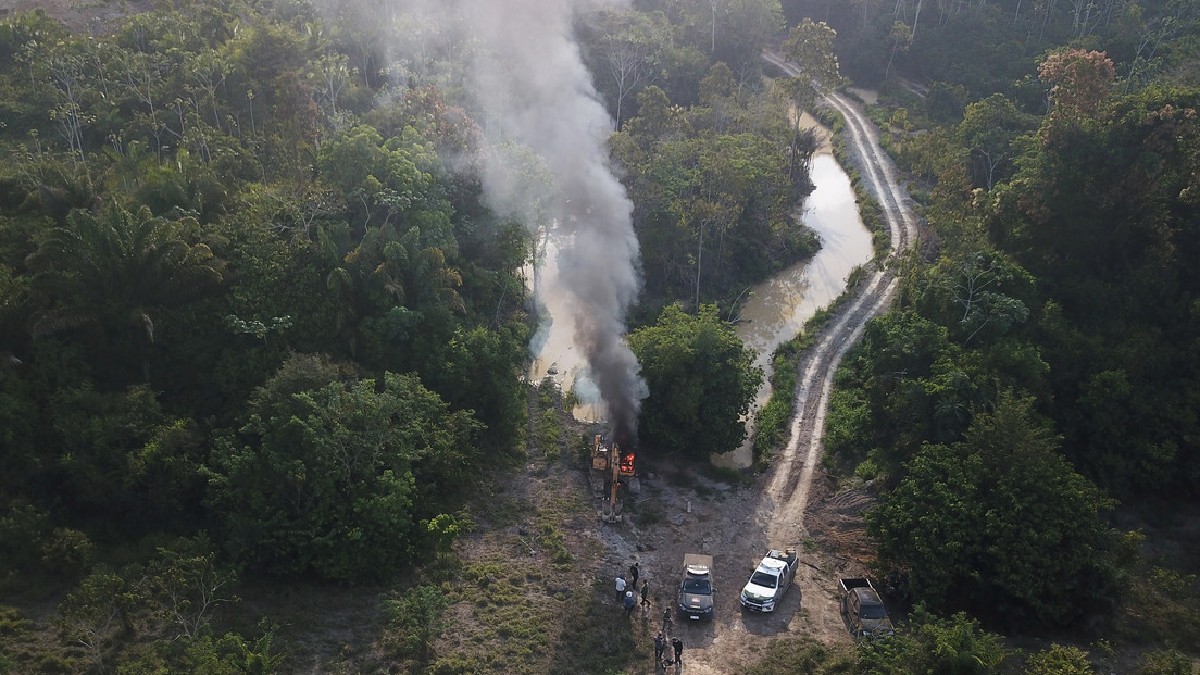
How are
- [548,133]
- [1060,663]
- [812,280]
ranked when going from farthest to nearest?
[812,280] < [548,133] < [1060,663]

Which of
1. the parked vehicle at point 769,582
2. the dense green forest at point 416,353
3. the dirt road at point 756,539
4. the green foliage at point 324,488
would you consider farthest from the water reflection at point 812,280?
the green foliage at point 324,488

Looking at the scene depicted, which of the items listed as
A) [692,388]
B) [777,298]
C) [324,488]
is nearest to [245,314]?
[324,488]

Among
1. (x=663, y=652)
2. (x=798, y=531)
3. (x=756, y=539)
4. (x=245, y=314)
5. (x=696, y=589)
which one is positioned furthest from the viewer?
(x=798, y=531)

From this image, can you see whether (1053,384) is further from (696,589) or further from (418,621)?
(418,621)

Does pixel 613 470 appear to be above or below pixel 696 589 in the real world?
above

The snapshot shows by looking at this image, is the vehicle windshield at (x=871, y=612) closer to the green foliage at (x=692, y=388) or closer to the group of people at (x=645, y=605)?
the group of people at (x=645, y=605)
